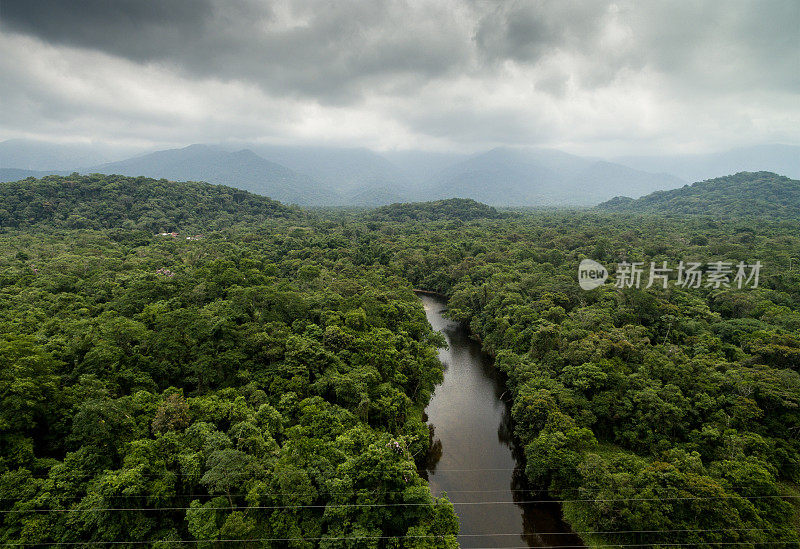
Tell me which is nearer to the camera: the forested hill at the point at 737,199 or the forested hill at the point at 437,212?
the forested hill at the point at 737,199

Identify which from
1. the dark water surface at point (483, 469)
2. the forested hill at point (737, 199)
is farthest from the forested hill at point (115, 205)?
the forested hill at point (737, 199)

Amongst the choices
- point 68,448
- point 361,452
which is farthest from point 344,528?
point 68,448

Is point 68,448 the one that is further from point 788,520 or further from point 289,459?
point 788,520

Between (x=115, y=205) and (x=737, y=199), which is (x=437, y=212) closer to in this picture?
(x=115, y=205)

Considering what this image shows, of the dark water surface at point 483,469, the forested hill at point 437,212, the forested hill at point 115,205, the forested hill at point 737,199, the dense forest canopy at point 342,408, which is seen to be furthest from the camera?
the forested hill at point 437,212

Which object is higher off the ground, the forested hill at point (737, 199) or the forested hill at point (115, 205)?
the forested hill at point (737, 199)

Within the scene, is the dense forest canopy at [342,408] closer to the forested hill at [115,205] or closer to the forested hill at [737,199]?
the forested hill at [115,205]

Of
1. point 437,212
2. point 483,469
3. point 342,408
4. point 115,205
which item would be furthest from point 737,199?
point 115,205

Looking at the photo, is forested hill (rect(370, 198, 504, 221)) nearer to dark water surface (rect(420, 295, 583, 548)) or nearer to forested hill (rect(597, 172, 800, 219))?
forested hill (rect(597, 172, 800, 219))
